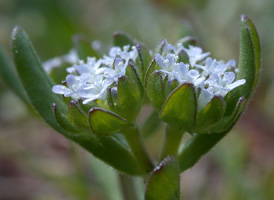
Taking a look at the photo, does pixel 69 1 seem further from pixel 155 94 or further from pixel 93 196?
pixel 155 94

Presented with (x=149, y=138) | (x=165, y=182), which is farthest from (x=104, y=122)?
(x=149, y=138)

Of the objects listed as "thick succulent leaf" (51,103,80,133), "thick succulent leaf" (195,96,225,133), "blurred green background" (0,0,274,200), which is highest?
"thick succulent leaf" (195,96,225,133)

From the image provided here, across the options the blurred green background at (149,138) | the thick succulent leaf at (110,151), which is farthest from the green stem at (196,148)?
the blurred green background at (149,138)

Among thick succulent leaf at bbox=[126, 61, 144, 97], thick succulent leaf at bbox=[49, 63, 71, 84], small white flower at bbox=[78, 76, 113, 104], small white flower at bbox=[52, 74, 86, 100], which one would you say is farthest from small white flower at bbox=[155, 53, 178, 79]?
thick succulent leaf at bbox=[49, 63, 71, 84]

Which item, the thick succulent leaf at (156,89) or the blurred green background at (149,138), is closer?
the thick succulent leaf at (156,89)

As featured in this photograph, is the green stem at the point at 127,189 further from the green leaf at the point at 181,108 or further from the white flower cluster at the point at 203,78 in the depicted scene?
the white flower cluster at the point at 203,78

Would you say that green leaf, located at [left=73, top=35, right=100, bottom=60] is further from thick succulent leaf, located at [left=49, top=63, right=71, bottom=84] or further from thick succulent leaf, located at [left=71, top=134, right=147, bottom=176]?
thick succulent leaf, located at [left=71, top=134, right=147, bottom=176]

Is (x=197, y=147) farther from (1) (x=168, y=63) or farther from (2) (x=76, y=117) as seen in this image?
(2) (x=76, y=117)
